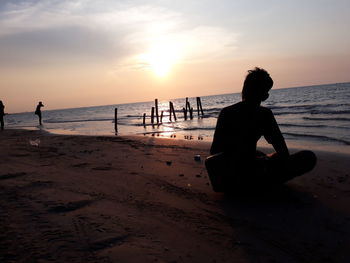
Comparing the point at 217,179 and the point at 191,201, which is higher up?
the point at 217,179

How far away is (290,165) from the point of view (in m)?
4.32

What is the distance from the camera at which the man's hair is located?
391cm

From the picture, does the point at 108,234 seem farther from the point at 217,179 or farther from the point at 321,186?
the point at 321,186

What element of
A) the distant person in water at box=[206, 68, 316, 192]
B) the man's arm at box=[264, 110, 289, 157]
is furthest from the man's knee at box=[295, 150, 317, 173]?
the man's arm at box=[264, 110, 289, 157]

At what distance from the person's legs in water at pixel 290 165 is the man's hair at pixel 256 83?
1.01 metres

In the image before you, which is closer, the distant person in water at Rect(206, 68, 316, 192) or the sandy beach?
the sandy beach

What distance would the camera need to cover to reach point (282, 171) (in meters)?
4.38

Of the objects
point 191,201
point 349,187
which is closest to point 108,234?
point 191,201

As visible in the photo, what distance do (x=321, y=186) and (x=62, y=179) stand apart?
468 cm

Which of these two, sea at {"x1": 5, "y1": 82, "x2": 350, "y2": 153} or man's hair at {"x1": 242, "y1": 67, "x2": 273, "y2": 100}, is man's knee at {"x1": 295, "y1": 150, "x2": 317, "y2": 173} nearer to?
man's hair at {"x1": 242, "y1": 67, "x2": 273, "y2": 100}

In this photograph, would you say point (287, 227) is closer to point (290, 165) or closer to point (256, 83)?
point (290, 165)

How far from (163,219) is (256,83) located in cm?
213

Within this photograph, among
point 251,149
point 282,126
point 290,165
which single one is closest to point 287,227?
point 290,165

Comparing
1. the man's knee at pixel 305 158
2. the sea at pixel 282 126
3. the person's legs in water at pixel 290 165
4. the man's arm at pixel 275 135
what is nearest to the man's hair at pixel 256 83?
the man's arm at pixel 275 135
